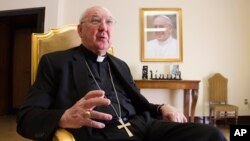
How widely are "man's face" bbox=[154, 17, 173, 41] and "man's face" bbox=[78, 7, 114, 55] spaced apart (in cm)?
320

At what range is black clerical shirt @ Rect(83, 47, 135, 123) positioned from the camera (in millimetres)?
1481

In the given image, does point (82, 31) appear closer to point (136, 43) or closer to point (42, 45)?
point (42, 45)

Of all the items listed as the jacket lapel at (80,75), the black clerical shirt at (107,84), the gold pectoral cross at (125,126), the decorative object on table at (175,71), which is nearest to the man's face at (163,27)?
A: the decorative object on table at (175,71)

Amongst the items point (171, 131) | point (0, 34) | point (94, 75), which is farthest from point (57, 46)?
point (0, 34)

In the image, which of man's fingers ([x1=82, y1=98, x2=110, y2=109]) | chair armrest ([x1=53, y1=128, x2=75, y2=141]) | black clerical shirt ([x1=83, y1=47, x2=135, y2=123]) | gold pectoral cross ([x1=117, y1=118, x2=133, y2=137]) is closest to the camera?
→ man's fingers ([x1=82, y1=98, x2=110, y2=109])

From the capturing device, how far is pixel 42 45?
1.71 meters

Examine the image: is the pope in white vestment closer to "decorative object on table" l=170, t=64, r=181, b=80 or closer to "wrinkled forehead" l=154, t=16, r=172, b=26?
"wrinkled forehead" l=154, t=16, r=172, b=26

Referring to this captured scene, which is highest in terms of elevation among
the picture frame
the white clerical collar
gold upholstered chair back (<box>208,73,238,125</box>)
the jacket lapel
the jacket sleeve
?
the picture frame

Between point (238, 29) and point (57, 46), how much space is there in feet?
13.3

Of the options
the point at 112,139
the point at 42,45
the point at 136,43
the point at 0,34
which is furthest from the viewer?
the point at 0,34

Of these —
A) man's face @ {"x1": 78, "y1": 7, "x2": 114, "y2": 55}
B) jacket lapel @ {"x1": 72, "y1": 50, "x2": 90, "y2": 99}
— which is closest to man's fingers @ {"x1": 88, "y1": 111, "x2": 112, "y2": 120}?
jacket lapel @ {"x1": 72, "y1": 50, "x2": 90, "y2": 99}

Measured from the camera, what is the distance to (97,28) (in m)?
1.57

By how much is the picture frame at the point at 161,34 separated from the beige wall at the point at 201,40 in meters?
0.09

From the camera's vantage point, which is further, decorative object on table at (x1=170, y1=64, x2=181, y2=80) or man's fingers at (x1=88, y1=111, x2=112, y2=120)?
decorative object on table at (x1=170, y1=64, x2=181, y2=80)
